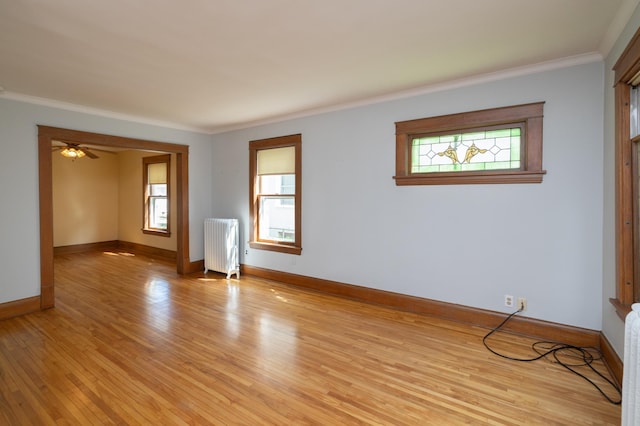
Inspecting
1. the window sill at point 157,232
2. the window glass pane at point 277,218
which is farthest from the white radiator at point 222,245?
the window sill at point 157,232

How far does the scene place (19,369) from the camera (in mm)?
2518

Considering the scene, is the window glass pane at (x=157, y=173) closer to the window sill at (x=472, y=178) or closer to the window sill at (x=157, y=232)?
the window sill at (x=157, y=232)

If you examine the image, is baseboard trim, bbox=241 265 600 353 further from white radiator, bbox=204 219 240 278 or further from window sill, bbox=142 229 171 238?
window sill, bbox=142 229 171 238

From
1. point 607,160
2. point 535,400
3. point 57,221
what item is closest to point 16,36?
point 535,400

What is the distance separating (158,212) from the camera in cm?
739

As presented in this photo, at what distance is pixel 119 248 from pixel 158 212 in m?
1.79

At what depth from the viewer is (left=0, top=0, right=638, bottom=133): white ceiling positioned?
2.05m

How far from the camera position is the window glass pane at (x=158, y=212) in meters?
7.26

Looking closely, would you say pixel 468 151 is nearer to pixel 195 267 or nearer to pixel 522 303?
pixel 522 303

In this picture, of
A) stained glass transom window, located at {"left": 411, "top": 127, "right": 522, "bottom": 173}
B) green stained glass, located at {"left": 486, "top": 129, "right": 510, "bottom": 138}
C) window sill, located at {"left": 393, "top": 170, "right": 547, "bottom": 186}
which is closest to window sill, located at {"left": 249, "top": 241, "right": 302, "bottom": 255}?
window sill, located at {"left": 393, "top": 170, "right": 547, "bottom": 186}

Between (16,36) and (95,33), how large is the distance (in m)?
0.60

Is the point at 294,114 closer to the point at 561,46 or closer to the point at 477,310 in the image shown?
the point at 561,46

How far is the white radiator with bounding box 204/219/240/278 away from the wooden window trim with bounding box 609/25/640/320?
186 inches

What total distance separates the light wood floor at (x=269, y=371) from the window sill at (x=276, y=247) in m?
0.99
